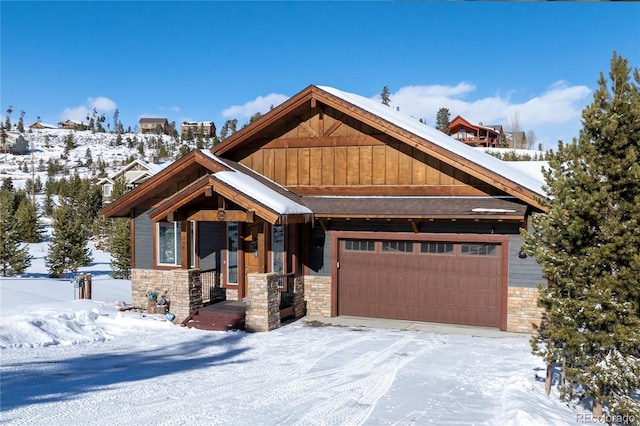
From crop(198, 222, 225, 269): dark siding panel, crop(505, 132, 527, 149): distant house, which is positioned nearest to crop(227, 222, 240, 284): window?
crop(198, 222, 225, 269): dark siding panel

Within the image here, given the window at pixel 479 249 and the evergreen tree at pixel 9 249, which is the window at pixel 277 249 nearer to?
the window at pixel 479 249

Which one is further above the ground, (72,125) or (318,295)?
(72,125)

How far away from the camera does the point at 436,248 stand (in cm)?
1266

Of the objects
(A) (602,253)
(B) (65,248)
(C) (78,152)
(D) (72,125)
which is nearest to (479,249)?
(A) (602,253)

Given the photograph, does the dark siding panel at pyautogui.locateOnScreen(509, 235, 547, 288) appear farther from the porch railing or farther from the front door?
the porch railing

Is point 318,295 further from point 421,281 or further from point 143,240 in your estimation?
point 143,240

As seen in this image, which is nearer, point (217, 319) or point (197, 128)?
point (217, 319)

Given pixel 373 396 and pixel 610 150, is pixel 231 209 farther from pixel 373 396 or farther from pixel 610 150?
pixel 610 150

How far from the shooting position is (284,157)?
14.4 metres

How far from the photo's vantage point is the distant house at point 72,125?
11894 cm

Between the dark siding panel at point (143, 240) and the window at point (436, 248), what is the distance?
7.47 metres

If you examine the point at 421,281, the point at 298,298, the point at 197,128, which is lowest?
the point at 298,298

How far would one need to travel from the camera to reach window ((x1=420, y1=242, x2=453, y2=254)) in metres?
12.5

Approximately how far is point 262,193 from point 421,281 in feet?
14.5
